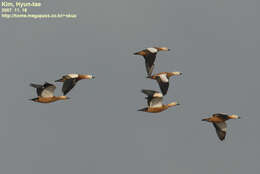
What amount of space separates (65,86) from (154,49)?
34.6 ft

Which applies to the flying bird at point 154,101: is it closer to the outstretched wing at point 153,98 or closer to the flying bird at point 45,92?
the outstretched wing at point 153,98

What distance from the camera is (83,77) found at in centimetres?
6656

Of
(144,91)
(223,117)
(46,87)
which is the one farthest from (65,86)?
(223,117)

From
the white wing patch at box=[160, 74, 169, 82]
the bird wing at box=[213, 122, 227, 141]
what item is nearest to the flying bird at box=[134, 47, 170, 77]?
the white wing patch at box=[160, 74, 169, 82]

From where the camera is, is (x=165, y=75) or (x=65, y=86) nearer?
(x=65, y=86)

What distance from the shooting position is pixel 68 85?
63500 millimetres

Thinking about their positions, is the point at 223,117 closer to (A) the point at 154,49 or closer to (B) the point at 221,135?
(B) the point at 221,135

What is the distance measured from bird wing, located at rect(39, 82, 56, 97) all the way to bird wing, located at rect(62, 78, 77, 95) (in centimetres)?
168

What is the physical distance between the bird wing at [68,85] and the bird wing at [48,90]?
1.68 m

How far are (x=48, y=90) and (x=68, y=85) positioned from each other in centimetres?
255

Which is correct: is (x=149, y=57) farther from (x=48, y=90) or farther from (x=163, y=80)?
(x=48, y=90)

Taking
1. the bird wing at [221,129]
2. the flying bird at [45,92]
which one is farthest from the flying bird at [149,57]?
the flying bird at [45,92]

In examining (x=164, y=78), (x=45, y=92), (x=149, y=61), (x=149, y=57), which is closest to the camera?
(x=45, y=92)

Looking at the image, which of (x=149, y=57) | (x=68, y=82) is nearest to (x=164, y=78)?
(x=149, y=57)
